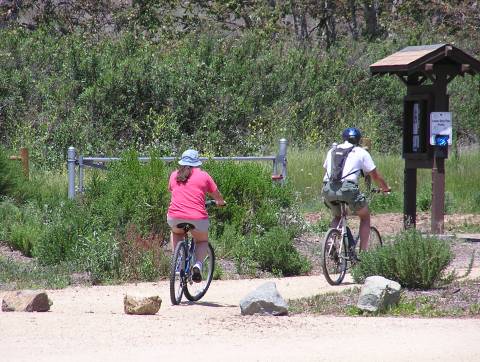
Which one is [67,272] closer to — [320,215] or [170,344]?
[170,344]

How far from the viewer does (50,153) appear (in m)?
23.0

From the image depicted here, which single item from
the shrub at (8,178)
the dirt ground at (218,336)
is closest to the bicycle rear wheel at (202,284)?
the dirt ground at (218,336)

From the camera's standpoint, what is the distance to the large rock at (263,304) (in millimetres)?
9531

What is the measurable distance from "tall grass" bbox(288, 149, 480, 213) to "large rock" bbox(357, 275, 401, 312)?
26.8 ft

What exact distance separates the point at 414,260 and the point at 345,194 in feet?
4.51

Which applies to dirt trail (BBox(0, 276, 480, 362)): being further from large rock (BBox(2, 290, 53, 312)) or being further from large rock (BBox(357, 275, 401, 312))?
large rock (BBox(357, 275, 401, 312))

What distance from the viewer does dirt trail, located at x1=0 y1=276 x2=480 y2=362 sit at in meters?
7.75

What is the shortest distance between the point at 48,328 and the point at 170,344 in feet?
3.77

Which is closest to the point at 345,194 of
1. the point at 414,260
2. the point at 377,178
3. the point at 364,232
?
the point at 377,178

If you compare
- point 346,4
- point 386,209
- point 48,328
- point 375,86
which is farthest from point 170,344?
point 346,4

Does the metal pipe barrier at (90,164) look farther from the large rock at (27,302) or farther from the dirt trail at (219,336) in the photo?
the large rock at (27,302)

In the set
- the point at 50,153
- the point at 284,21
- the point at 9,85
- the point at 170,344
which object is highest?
the point at 284,21

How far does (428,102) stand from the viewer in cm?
1592

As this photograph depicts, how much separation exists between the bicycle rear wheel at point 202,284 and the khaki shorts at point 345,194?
156 cm
